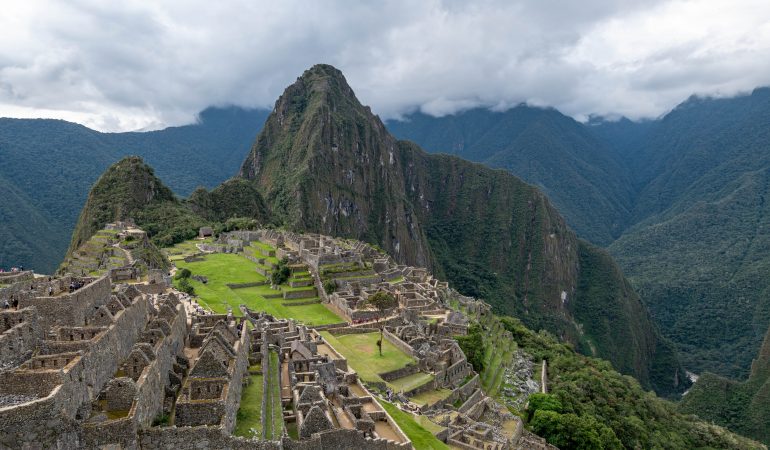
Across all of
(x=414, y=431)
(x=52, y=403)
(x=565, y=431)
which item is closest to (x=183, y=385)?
(x=52, y=403)

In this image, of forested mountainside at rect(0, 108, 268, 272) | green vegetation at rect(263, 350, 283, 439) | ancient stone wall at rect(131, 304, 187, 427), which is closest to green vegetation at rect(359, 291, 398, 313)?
green vegetation at rect(263, 350, 283, 439)

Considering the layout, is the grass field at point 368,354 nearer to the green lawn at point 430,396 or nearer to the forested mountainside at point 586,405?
the green lawn at point 430,396

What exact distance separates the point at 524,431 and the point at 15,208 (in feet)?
372

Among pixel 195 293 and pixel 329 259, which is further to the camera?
pixel 329 259

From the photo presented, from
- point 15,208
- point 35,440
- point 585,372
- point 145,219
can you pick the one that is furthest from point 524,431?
point 15,208

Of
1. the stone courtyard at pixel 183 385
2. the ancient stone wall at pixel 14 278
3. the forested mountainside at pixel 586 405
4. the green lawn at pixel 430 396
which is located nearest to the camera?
the stone courtyard at pixel 183 385

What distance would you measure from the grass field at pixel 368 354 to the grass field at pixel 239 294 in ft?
A: 14.6

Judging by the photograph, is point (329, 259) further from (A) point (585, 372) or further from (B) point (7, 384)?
(B) point (7, 384)

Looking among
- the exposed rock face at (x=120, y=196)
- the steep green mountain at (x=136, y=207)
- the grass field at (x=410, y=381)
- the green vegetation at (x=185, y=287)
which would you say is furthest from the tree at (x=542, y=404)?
the exposed rock face at (x=120, y=196)

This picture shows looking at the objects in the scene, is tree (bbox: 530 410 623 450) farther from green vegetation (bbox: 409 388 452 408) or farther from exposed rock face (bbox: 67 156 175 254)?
exposed rock face (bbox: 67 156 175 254)

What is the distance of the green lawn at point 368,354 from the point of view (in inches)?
1373

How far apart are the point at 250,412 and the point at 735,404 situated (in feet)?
327

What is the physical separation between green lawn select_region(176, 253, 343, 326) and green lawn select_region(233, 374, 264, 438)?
1896 cm

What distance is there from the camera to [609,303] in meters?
200
